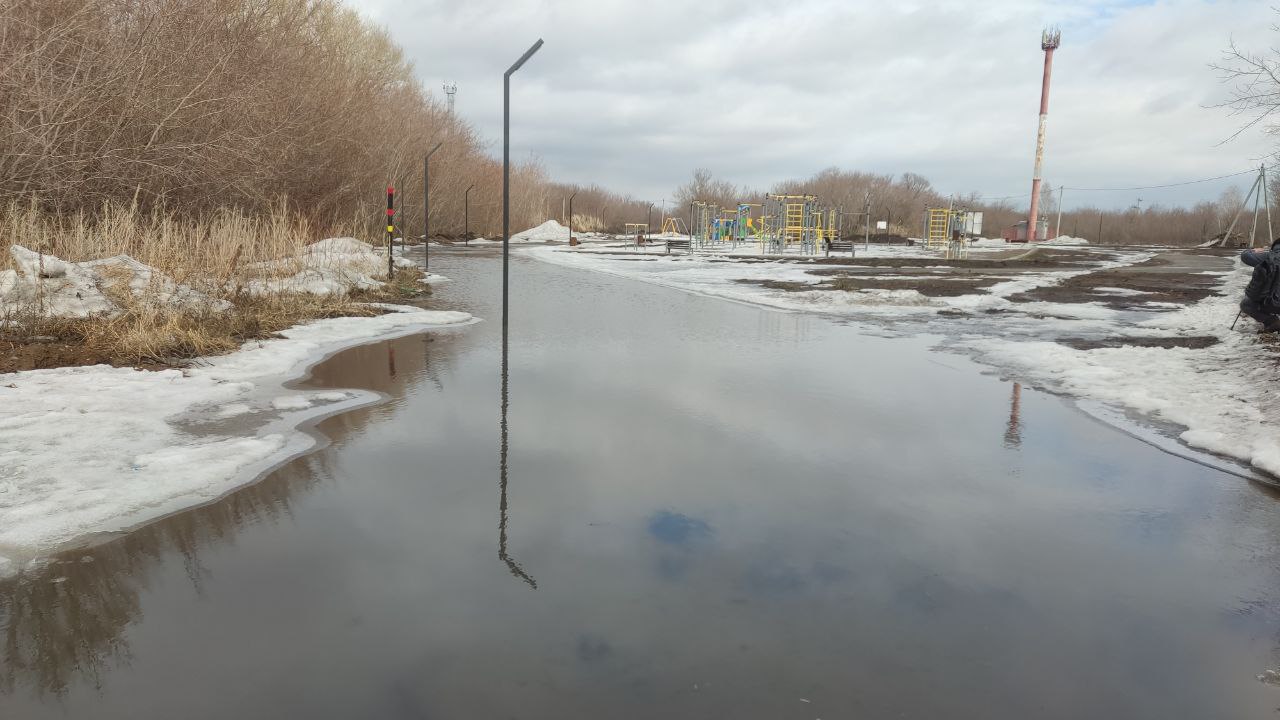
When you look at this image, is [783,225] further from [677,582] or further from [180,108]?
[677,582]

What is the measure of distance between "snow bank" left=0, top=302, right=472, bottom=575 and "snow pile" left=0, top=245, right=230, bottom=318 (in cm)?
197

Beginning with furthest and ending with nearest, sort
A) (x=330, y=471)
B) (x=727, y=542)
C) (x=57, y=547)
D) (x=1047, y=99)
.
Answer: (x=1047, y=99) < (x=330, y=471) < (x=727, y=542) < (x=57, y=547)

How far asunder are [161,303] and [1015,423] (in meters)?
9.53

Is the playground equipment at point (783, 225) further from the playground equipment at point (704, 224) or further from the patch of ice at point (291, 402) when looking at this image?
the patch of ice at point (291, 402)

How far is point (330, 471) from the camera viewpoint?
16.5ft

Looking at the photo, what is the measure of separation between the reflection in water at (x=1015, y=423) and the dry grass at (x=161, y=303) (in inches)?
312

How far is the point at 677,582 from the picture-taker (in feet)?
11.7

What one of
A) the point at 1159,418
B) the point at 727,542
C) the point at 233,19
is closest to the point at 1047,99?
the point at 233,19

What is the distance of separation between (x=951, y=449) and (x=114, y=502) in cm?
537

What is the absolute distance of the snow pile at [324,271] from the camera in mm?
13227

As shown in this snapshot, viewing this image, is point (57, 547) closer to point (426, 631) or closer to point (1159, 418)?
point (426, 631)

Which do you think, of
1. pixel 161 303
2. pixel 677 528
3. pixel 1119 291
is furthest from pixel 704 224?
pixel 677 528

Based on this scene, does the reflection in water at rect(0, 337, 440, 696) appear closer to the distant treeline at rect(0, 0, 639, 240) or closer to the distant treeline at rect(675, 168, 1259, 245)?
the distant treeline at rect(0, 0, 639, 240)

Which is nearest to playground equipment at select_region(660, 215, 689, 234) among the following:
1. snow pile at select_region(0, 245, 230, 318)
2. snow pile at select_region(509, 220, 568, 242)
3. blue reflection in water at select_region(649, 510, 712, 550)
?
snow pile at select_region(509, 220, 568, 242)
